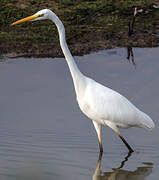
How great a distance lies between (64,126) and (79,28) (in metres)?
6.46

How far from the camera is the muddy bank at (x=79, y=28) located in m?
12.1

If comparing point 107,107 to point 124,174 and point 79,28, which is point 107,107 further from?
point 79,28

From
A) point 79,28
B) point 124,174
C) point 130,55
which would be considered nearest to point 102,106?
point 124,174

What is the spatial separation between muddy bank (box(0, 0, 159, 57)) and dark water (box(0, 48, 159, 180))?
0.93m

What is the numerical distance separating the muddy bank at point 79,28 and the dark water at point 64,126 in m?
0.93

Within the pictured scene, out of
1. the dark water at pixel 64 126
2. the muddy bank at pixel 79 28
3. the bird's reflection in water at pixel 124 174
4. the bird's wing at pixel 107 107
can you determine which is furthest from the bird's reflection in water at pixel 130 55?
the bird's reflection in water at pixel 124 174

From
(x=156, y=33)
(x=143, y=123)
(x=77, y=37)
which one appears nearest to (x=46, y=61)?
(x=77, y=37)

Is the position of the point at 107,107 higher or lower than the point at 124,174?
higher

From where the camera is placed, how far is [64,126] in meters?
7.30

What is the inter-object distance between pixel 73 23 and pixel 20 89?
→ 521cm

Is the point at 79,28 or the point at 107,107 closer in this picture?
the point at 107,107

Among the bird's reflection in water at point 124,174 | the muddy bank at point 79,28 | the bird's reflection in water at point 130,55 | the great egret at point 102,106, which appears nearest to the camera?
the bird's reflection in water at point 124,174

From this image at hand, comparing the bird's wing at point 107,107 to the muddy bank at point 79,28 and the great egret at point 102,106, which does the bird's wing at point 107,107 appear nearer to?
the great egret at point 102,106

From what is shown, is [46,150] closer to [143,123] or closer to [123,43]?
[143,123]
